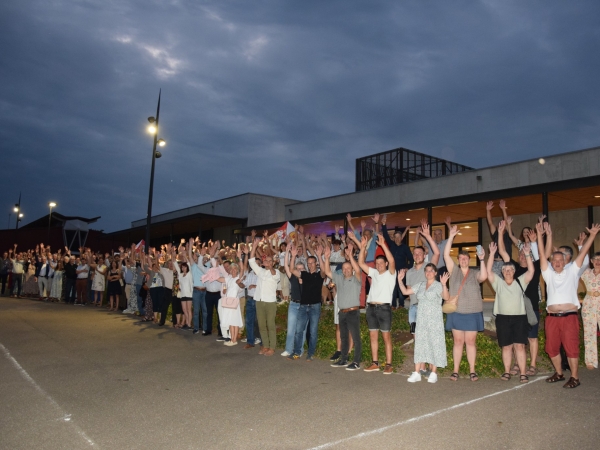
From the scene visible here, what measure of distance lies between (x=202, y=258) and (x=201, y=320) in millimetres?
1659

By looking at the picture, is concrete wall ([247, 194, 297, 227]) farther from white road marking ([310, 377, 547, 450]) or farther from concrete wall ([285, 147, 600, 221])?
white road marking ([310, 377, 547, 450])

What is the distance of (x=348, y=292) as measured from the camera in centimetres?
862

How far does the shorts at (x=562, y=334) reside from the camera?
6.84 m

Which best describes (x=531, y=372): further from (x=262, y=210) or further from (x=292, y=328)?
(x=262, y=210)

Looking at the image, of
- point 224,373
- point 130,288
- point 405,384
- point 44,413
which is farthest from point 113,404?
point 130,288

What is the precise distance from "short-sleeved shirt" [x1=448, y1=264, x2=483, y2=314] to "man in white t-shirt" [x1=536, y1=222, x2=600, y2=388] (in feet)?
3.11

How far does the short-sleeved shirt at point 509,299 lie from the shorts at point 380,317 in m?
1.62

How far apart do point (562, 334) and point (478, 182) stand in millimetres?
12506


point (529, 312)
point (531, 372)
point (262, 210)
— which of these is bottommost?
point (531, 372)

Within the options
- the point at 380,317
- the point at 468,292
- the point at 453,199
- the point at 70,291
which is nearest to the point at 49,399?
the point at 380,317

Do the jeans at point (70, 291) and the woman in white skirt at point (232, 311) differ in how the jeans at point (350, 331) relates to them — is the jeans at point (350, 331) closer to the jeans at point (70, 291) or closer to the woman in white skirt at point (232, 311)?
the woman in white skirt at point (232, 311)

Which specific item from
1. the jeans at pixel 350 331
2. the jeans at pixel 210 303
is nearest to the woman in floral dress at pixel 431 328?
the jeans at pixel 350 331

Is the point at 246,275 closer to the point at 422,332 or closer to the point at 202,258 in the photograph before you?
the point at 202,258

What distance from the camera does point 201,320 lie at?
13.0 m
